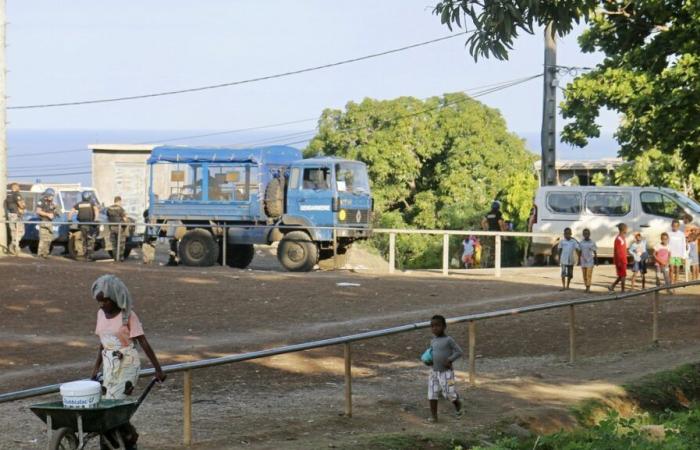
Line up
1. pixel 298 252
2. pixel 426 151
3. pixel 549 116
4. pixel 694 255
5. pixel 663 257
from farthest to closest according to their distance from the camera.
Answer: pixel 426 151, pixel 549 116, pixel 298 252, pixel 694 255, pixel 663 257

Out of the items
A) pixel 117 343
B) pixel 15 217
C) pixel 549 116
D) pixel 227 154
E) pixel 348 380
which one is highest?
pixel 549 116

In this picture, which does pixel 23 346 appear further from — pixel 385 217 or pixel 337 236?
pixel 385 217

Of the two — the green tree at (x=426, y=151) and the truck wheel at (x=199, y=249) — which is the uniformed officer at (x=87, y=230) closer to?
the truck wheel at (x=199, y=249)

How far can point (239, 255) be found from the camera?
32438mm

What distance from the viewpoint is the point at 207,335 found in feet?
64.3

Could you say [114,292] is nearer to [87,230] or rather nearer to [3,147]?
[87,230]

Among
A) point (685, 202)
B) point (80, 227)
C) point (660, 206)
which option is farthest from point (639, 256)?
point (80, 227)

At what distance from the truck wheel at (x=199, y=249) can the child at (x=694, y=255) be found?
11281mm

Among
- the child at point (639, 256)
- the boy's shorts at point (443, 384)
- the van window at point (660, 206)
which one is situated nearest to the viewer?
the boy's shorts at point (443, 384)

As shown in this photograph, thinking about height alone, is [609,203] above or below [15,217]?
above

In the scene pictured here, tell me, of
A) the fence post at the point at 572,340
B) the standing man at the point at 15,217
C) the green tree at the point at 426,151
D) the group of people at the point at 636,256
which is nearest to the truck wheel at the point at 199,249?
the standing man at the point at 15,217

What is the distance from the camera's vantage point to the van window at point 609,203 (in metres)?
30.7

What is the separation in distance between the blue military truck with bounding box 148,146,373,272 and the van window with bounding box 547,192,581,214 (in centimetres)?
464

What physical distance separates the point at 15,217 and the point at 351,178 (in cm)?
906
